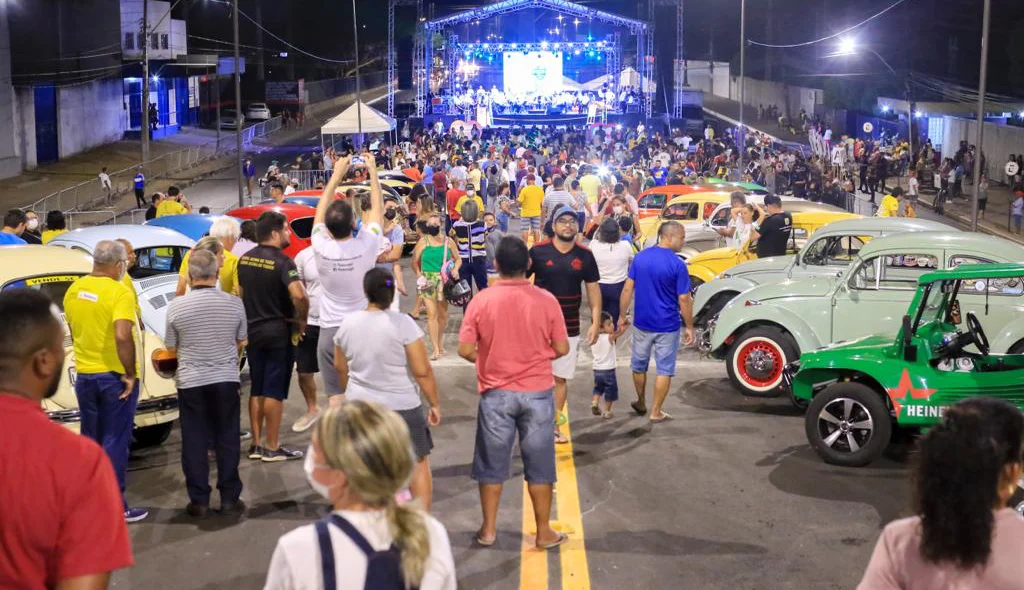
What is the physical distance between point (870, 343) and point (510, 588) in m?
4.17

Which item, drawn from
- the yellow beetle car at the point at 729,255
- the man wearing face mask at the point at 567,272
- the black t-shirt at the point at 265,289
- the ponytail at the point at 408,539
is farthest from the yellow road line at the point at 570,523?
the yellow beetle car at the point at 729,255

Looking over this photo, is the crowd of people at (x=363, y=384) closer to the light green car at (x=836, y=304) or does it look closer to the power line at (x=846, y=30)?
the light green car at (x=836, y=304)

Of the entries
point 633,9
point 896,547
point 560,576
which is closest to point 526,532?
point 560,576

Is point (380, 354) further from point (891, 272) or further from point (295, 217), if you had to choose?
point (295, 217)

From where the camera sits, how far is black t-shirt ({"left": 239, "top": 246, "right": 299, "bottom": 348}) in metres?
9.03

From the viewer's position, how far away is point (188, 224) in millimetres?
17188

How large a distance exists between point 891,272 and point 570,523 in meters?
5.24

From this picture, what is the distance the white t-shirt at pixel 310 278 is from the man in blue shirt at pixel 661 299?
269 centimetres

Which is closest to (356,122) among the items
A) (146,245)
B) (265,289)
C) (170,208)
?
(170,208)

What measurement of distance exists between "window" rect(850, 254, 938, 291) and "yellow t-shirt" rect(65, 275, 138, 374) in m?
6.80

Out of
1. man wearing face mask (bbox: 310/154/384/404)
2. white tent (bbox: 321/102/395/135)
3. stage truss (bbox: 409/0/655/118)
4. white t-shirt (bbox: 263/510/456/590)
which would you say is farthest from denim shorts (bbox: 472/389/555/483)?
stage truss (bbox: 409/0/655/118)

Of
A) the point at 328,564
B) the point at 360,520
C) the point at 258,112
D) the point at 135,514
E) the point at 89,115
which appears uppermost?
the point at 258,112

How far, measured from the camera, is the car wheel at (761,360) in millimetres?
11680

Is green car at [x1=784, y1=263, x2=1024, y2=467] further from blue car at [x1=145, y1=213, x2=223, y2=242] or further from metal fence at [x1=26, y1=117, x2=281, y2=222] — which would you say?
metal fence at [x1=26, y1=117, x2=281, y2=222]
